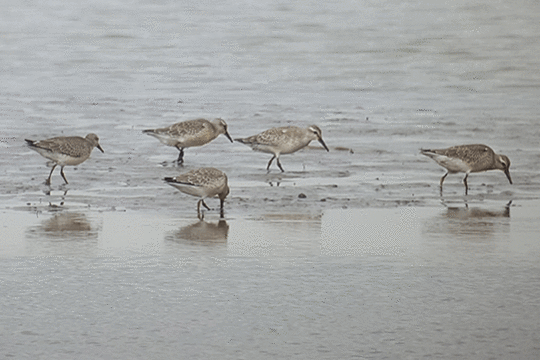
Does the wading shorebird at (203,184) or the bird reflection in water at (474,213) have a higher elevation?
the wading shorebird at (203,184)

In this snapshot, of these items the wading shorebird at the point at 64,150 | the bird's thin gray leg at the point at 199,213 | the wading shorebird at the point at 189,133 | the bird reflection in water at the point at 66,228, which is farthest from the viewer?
the wading shorebird at the point at 189,133

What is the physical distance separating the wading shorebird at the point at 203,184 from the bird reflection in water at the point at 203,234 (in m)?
0.81

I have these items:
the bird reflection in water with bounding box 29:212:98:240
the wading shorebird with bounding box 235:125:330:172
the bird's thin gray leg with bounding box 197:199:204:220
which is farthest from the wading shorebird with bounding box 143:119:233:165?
the bird reflection in water with bounding box 29:212:98:240

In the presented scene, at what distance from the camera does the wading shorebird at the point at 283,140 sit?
52.7 feet

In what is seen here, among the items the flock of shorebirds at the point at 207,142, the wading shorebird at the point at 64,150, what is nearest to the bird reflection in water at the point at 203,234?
the flock of shorebirds at the point at 207,142

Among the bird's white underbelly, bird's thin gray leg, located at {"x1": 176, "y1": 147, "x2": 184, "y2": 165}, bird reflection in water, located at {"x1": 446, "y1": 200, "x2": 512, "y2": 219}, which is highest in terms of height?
the bird's white underbelly

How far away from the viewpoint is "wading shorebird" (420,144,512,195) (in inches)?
553

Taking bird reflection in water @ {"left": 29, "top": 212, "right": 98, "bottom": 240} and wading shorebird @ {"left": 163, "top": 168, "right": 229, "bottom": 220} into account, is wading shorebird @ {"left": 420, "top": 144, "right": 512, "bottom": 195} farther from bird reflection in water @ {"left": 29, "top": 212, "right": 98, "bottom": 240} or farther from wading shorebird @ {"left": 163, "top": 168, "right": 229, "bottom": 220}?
bird reflection in water @ {"left": 29, "top": 212, "right": 98, "bottom": 240}

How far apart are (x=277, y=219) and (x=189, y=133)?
619 cm

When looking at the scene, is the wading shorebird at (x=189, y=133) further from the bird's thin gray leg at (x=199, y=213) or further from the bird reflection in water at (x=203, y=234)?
the bird reflection in water at (x=203, y=234)

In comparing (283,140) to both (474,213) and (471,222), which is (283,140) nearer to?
(474,213)

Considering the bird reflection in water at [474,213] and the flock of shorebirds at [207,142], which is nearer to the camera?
the bird reflection in water at [474,213]

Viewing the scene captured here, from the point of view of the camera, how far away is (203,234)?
33.2 ft

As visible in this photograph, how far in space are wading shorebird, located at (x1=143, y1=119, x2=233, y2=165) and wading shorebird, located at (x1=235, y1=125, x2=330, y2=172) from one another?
88 centimetres
